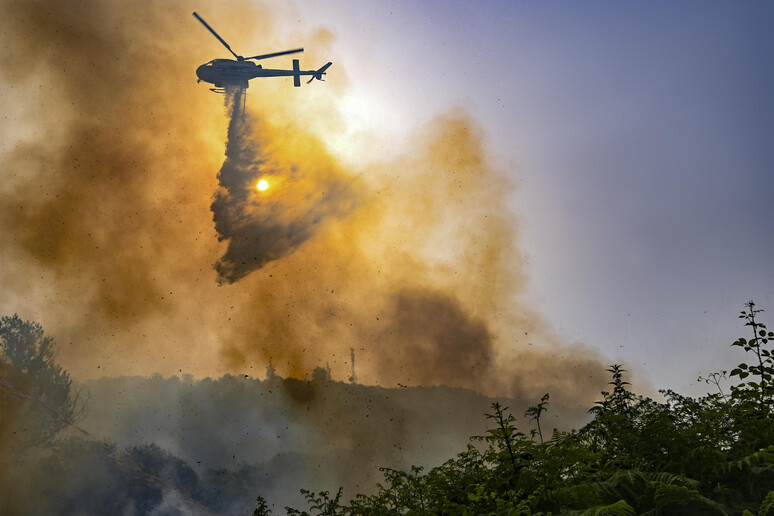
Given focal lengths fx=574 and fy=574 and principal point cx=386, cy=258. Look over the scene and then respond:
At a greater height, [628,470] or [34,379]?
[34,379]

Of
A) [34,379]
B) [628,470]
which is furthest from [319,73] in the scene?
[628,470]

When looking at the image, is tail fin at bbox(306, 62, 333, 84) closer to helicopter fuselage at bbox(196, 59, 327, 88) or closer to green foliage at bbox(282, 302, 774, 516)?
helicopter fuselage at bbox(196, 59, 327, 88)

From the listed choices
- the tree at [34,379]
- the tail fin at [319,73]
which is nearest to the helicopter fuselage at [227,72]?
the tail fin at [319,73]

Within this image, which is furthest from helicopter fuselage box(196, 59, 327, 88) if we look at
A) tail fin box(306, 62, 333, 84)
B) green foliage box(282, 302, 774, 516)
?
green foliage box(282, 302, 774, 516)

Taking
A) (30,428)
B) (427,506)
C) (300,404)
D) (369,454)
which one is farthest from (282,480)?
(427,506)

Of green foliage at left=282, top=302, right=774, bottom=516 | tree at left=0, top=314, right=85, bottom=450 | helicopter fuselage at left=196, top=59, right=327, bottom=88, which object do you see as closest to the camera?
green foliage at left=282, top=302, right=774, bottom=516

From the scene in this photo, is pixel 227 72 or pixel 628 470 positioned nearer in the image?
pixel 628 470

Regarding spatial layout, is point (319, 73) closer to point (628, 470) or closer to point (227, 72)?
point (227, 72)

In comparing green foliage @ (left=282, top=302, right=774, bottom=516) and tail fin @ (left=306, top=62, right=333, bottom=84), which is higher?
Result: tail fin @ (left=306, top=62, right=333, bottom=84)

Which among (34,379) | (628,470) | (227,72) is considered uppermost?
(227,72)
